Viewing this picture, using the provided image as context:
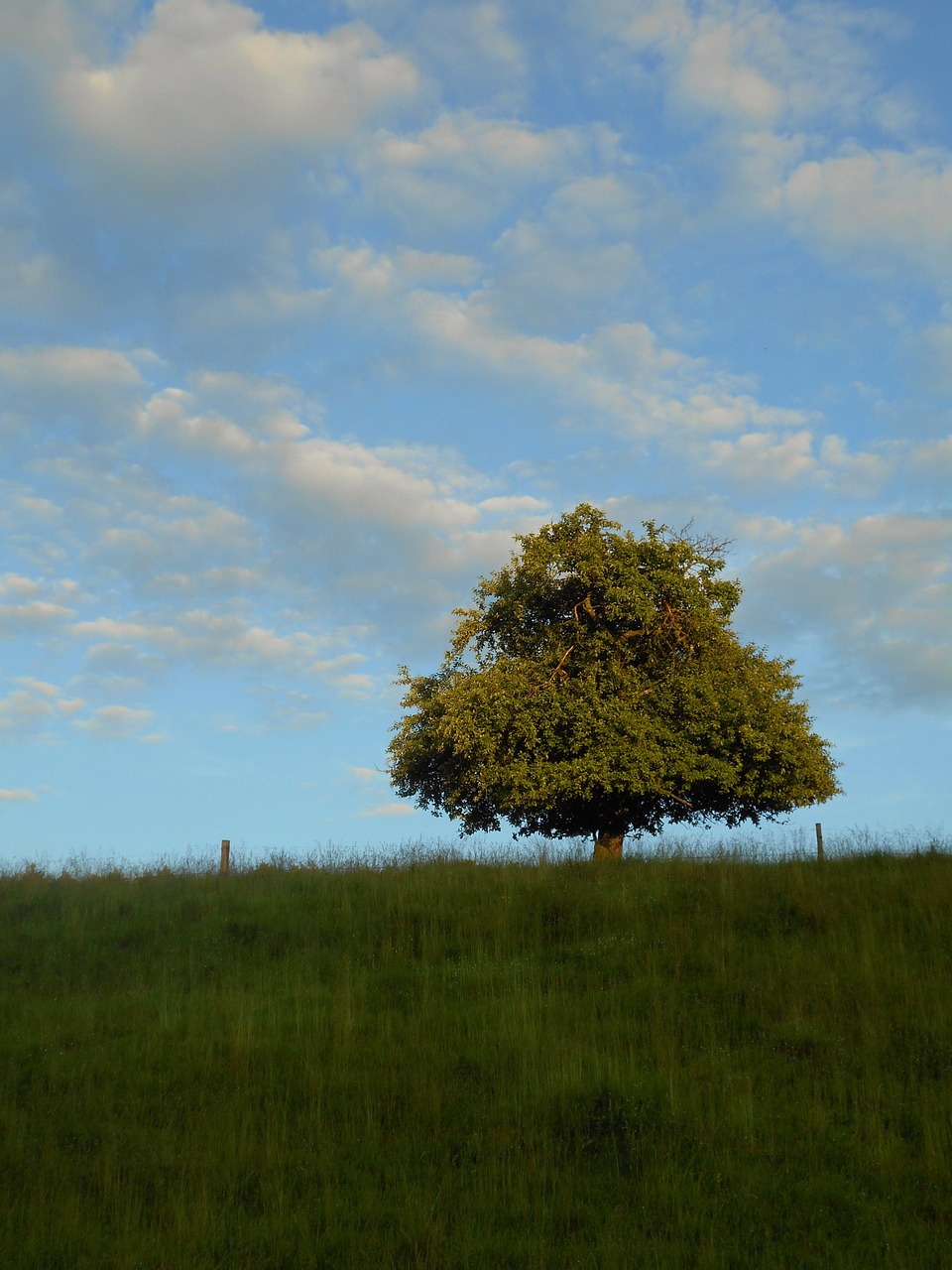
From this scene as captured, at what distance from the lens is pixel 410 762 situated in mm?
33562

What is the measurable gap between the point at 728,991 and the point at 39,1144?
9761 millimetres

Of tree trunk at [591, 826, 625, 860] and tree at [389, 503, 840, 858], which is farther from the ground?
tree at [389, 503, 840, 858]

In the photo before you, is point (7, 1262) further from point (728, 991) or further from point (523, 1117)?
point (728, 991)

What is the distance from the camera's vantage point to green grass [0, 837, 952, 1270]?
944cm

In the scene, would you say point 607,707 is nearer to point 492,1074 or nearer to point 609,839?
point 609,839

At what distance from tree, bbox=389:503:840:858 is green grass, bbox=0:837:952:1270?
22.0ft

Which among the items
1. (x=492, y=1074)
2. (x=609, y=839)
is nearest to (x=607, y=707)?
(x=609, y=839)

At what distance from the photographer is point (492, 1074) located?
1295 cm

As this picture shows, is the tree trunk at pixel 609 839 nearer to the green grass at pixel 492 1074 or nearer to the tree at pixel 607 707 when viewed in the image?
the tree at pixel 607 707

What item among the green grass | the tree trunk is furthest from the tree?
the green grass

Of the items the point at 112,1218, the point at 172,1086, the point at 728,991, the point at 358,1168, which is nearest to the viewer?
the point at 112,1218

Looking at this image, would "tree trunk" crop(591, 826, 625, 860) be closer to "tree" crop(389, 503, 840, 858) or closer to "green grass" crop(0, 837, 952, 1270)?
"tree" crop(389, 503, 840, 858)

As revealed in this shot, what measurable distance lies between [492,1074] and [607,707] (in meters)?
15.9

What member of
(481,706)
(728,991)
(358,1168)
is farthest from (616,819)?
(358,1168)
